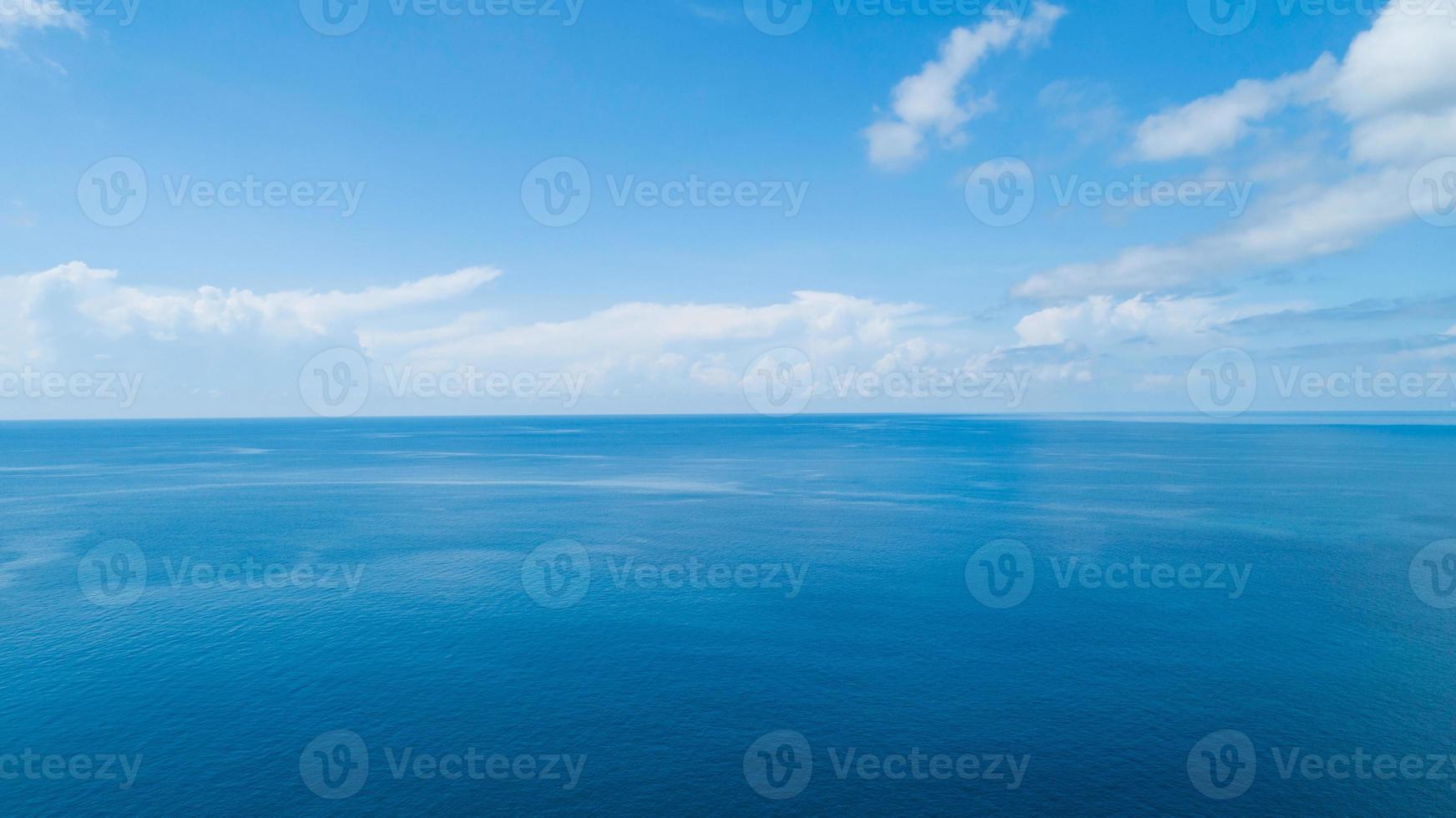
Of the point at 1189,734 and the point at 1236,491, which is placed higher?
the point at 1236,491

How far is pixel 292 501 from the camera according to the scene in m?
137

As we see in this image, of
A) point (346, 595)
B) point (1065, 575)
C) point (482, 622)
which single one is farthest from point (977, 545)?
point (346, 595)

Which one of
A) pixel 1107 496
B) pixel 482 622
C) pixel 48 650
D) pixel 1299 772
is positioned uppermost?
pixel 1107 496

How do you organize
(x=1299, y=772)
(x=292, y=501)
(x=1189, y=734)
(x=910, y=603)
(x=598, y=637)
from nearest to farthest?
(x=1299, y=772), (x=1189, y=734), (x=598, y=637), (x=910, y=603), (x=292, y=501)

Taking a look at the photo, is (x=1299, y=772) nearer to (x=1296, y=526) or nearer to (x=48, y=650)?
(x=1296, y=526)

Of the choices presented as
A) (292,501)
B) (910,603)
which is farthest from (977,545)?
(292,501)

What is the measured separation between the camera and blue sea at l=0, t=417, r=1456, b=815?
42.5 meters

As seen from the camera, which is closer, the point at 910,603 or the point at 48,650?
the point at 48,650

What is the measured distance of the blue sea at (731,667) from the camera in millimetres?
42500

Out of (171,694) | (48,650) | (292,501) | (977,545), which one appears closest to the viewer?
(171,694)

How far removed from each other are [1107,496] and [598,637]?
399 ft

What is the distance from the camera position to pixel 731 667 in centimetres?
5922

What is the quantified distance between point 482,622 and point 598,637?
526 inches

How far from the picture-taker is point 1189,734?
4697 cm
